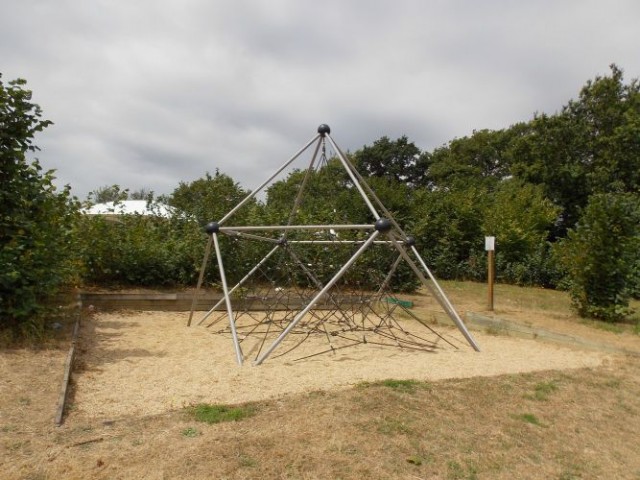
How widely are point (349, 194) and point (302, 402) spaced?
1473 cm

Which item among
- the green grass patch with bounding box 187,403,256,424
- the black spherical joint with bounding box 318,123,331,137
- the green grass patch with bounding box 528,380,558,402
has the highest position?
the black spherical joint with bounding box 318,123,331,137

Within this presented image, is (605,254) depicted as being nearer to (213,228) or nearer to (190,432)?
(213,228)

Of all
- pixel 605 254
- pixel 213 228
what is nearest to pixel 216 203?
pixel 213 228

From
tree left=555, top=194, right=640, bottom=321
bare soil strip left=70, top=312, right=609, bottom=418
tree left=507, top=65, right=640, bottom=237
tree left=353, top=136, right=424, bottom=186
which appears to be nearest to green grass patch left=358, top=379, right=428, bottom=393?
bare soil strip left=70, top=312, right=609, bottom=418

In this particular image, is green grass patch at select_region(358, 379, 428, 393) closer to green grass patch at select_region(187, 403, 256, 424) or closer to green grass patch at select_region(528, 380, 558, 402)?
green grass patch at select_region(528, 380, 558, 402)

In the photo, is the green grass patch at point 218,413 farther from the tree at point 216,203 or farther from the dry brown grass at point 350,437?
the tree at point 216,203

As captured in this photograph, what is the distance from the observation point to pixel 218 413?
12.7 feet

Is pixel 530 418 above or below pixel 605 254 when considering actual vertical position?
below

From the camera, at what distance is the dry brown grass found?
9.86 ft

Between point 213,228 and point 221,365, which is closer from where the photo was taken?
point 221,365

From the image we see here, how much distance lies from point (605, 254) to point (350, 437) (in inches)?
307

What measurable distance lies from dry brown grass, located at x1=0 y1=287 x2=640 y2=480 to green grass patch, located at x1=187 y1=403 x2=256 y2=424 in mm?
87

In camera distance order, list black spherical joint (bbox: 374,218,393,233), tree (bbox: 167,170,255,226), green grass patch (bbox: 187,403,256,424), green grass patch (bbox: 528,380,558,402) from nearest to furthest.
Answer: green grass patch (bbox: 187,403,256,424) < green grass patch (bbox: 528,380,558,402) < black spherical joint (bbox: 374,218,393,233) < tree (bbox: 167,170,255,226)

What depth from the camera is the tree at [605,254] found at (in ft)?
30.1
